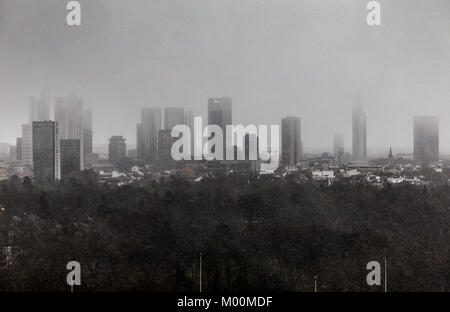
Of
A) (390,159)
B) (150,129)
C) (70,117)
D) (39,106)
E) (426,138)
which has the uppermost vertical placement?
(39,106)

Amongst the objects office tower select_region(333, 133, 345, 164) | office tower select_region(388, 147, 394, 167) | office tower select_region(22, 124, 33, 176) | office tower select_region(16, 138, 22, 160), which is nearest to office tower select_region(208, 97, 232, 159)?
office tower select_region(333, 133, 345, 164)

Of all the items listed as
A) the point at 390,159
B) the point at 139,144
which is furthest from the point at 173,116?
the point at 390,159

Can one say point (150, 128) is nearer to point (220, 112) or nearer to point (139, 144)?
point (139, 144)

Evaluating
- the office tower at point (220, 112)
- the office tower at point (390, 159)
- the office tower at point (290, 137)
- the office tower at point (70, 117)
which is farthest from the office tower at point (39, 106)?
the office tower at point (390, 159)

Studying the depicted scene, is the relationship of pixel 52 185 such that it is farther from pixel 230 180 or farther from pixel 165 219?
pixel 230 180

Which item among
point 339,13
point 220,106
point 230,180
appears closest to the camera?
point 339,13
